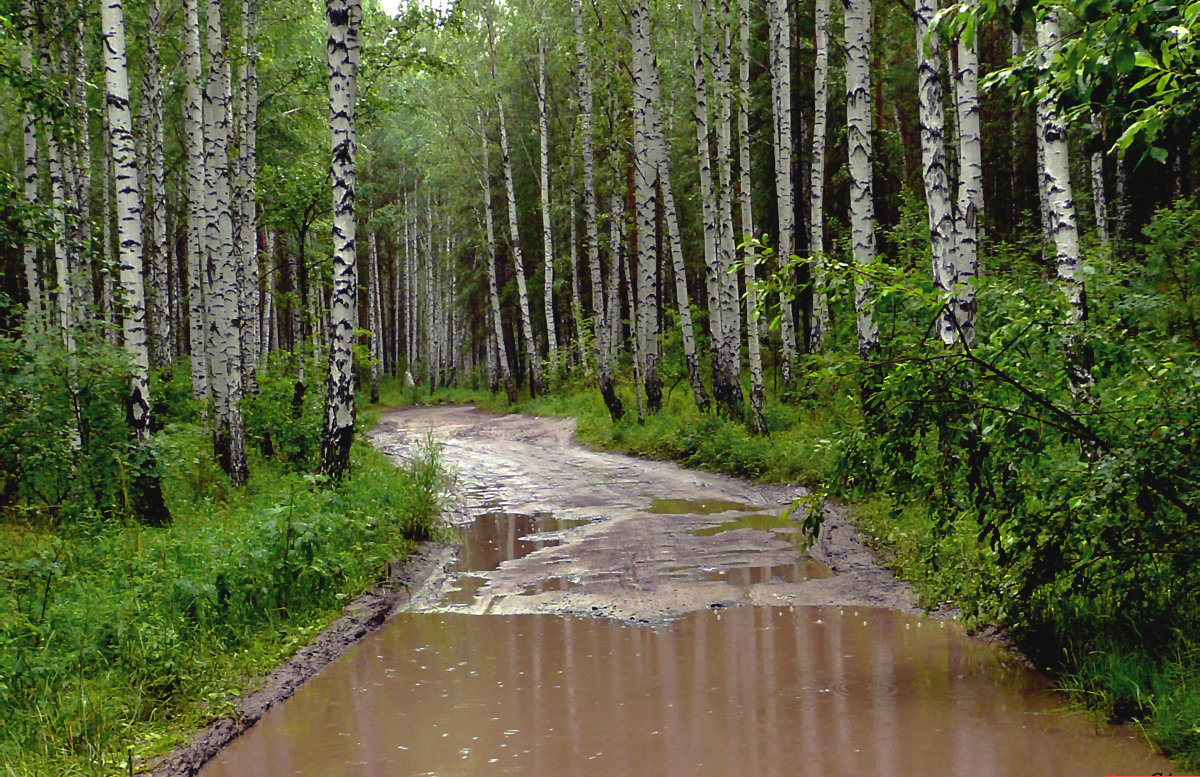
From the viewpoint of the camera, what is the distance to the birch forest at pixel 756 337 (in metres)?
5.15

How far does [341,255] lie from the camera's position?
1170 cm

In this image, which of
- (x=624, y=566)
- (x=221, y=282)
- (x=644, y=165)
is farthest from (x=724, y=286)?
(x=624, y=566)

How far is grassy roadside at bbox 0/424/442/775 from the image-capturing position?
491 centimetres

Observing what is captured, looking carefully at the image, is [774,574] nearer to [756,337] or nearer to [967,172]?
[967,172]

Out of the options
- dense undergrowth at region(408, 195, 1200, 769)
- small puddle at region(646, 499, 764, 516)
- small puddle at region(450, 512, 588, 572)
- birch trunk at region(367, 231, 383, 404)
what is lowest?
small puddle at region(450, 512, 588, 572)

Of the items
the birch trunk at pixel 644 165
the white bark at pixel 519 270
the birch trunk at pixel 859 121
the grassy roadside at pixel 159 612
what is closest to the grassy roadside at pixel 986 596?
the birch trunk at pixel 859 121

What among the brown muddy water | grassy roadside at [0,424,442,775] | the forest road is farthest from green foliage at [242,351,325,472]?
the brown muddy water

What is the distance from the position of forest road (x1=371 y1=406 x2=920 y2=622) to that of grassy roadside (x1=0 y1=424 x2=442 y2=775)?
3.61 ft

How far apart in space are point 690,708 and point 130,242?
8.05 metres

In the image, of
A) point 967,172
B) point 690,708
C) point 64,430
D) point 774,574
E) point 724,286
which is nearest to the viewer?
point 690,708

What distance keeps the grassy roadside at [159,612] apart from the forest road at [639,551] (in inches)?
43.3

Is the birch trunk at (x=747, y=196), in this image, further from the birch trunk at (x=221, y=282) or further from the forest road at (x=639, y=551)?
the birch trunk at (x=221, y=282)

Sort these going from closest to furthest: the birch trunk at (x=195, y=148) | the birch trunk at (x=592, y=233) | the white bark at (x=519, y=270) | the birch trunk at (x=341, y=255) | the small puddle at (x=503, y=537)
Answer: the small puddle at (x=503, y=537)
the birch trunk at (x=341, y=255)
the birch trunk at (x=195, y=148)
the birch trunk at (x=592, y=233)
the white bark at (x=519, y=270)

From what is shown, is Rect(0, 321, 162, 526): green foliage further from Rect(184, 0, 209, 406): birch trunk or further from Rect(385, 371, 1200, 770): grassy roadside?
Rect(385, 371, 1200, 770): grassy roadside
